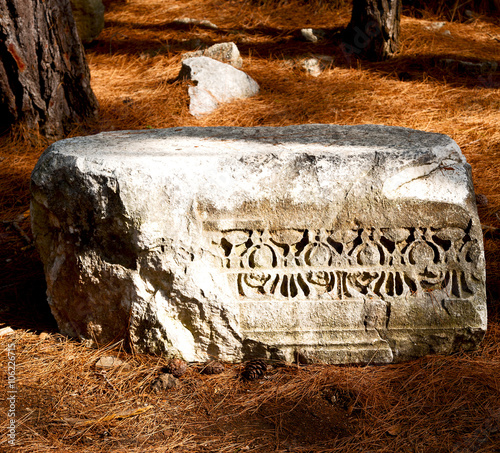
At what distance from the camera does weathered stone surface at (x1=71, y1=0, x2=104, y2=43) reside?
5.66m

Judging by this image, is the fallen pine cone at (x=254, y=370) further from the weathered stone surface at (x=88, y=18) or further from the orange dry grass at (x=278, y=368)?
the weathered stone surface at (x=88, y=18)

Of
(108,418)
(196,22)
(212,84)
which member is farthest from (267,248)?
(196,22)

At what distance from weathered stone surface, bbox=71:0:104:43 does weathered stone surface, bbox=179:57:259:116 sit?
5.40 ft

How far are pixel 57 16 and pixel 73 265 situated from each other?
235 cm

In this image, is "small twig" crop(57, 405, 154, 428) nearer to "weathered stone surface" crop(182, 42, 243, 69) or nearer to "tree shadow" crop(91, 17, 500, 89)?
"weathered stone surface" crop(182, 42, 243, 69)

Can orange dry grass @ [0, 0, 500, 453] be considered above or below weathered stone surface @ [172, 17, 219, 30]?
below

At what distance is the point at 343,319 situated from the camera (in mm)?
2330

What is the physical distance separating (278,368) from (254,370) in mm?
125

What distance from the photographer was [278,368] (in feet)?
7.73

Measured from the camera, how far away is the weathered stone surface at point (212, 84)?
4.44 meters

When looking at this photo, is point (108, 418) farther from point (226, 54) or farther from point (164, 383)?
point (226, 54)

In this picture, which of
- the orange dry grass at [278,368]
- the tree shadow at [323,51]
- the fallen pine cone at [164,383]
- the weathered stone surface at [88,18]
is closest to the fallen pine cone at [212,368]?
the orange dry grass at [278,368]

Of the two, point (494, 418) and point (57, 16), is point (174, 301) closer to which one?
point (494, 418)

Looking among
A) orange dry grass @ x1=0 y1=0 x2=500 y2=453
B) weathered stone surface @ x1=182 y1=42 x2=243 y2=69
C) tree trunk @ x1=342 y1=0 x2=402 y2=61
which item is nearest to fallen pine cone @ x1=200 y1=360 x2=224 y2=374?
orange dry grass @ x1=0 y1=0 x2=500 y2=453
